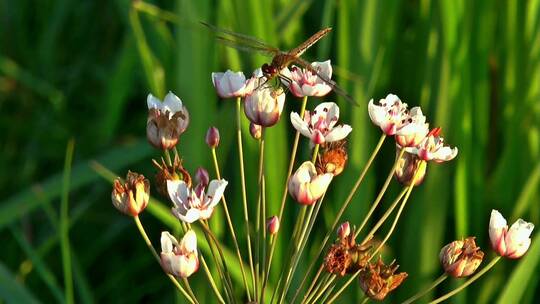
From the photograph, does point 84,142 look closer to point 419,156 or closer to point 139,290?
point 139,290

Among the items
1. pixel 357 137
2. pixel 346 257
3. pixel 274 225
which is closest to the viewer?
pixel 346 257

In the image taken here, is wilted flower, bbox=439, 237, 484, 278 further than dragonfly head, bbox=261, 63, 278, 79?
No

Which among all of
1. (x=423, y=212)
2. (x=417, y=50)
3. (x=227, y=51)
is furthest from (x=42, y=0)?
(x=423, y=212)

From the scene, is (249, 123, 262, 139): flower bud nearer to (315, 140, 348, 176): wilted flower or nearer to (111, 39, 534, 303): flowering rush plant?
(111, 39, 534, 303): flowering rush plant

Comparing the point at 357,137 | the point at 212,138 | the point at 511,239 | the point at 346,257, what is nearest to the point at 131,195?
the point at 212,138

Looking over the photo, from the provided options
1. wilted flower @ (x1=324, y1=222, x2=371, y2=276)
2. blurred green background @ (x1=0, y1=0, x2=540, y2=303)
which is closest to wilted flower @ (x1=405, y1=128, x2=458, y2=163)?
wilted flower @ (x1=324, y1=222, x2=371, y2=276)

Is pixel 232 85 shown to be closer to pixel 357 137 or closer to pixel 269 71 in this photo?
pixel 269 71
